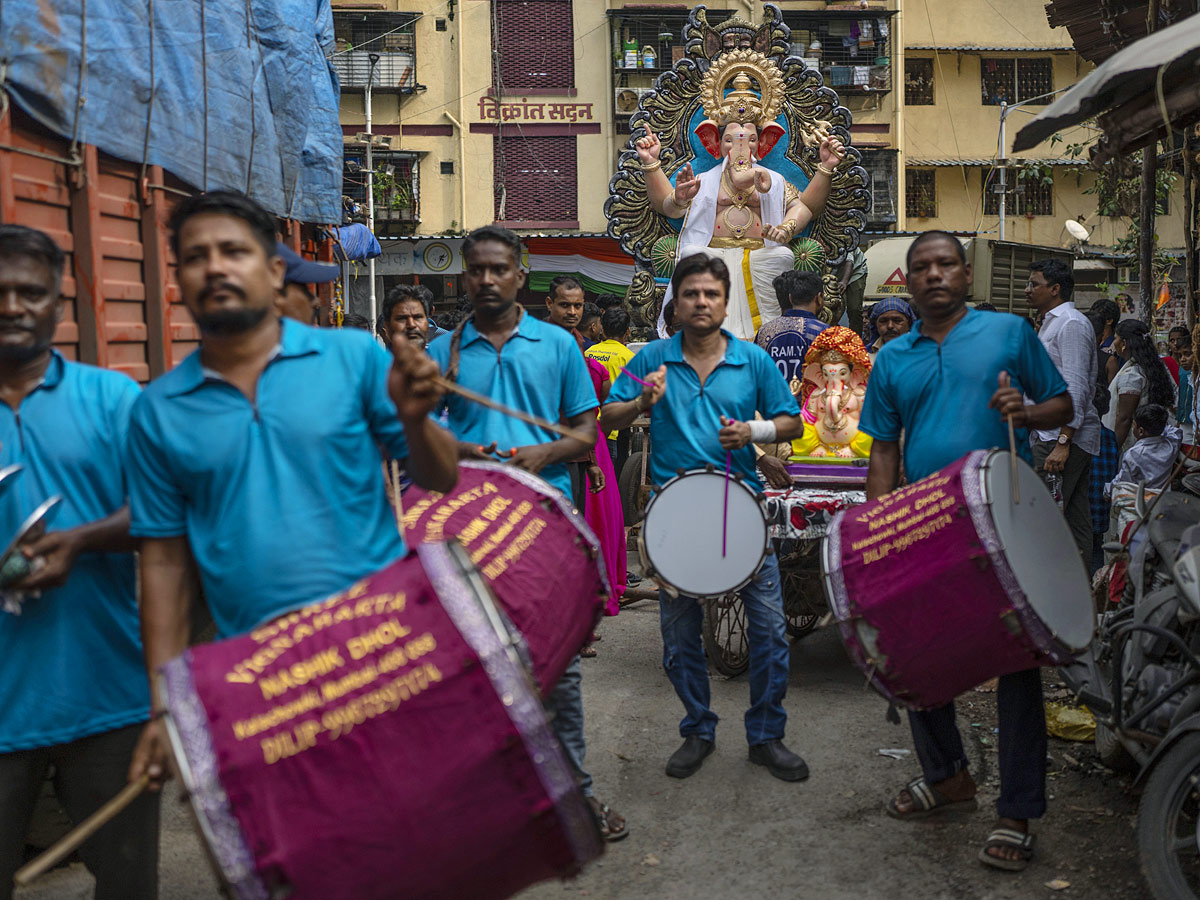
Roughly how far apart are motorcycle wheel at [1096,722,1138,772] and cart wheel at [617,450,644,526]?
4.95m

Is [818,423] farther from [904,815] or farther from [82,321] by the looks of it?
[82,321]

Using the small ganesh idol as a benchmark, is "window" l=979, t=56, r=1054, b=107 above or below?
above

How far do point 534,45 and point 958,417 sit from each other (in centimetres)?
2861

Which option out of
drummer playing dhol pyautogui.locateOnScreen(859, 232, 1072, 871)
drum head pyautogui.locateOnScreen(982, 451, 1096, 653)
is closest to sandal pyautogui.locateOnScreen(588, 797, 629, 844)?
drummer playing dhol pyautogui.locateOnScreen(859, 232, 1072, 871)

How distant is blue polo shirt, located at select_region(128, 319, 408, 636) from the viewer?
2584 mm

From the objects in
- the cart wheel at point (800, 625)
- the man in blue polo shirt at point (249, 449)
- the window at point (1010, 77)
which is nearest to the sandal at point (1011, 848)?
the man in blue polo shirt at point (249, 449)

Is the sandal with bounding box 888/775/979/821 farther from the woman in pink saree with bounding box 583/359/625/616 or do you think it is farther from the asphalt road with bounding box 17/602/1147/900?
the woman in pink saree with bounding box 583/359/625/616

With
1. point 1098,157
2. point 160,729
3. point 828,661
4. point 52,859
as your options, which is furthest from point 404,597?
point 828,661

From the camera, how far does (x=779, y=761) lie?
4957mm

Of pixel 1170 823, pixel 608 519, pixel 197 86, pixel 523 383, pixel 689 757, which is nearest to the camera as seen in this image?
pixel 1170 823

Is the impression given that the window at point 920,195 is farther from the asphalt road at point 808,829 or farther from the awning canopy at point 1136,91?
the awning canopy at point 1136,91

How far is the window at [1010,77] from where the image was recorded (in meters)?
35.0

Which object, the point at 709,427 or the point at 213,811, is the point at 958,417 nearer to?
the point at 709,427

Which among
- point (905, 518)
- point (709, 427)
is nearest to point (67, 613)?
point (905, 518)
